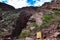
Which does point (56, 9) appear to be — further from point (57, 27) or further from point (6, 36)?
point (6, 36)

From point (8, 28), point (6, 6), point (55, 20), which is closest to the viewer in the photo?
point (55, 20)

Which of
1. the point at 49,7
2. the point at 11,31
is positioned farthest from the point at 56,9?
the point at 11,31

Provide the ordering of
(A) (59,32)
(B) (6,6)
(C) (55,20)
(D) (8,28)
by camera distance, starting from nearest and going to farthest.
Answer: (A) (59,32), (C) (55,20), (D) (8,28), (B) (6,6)

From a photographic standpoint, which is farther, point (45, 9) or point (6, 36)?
point (45, 9)

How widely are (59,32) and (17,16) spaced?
7.10ft

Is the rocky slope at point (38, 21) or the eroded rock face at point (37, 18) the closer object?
the rocky slope at point (38, 21)

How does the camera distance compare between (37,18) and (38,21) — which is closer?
(38,21)

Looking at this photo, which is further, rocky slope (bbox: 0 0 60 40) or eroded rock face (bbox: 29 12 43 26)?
eroded rock face (bbox: 29 12 43 26)

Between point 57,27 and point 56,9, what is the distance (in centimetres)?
129

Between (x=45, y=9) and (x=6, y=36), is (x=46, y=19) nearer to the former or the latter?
(x=45, y=9)

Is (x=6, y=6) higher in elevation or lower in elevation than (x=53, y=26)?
higher

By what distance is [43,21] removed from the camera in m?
7.88

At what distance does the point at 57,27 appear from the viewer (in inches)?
281

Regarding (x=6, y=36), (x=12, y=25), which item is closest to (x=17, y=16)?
(x=12, y=25)
